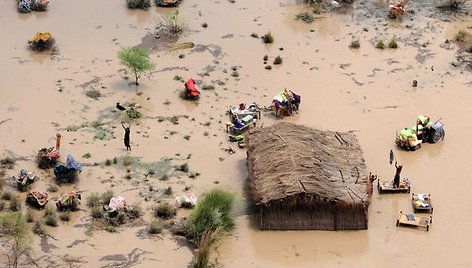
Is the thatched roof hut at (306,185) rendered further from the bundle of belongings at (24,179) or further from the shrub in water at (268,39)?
the shrub in water at (268,39)

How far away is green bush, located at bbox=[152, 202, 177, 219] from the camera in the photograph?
53.0 ft

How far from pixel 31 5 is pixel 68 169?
10.1 metres

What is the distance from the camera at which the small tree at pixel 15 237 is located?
14.5 m

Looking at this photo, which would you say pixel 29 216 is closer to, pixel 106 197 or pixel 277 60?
pixel 106 197

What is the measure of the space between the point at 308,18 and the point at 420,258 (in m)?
11.7

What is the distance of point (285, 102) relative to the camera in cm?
1992

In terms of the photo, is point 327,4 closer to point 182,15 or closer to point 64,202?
point 182,15

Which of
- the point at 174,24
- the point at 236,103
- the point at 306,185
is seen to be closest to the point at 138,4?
the point at 174,24

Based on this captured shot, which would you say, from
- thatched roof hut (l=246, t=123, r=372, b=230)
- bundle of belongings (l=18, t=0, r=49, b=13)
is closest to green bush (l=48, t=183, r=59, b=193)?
thatched roof hut (l=246, t=123, r=372, b=230)

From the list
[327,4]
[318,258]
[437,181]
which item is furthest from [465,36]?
[318,258]

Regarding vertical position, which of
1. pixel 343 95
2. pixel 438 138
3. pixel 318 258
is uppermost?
pixel 343 95

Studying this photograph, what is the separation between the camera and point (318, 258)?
50.7 ft

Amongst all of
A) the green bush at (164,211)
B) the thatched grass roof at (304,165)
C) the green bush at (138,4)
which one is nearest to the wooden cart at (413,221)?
the thatched grass roof at (304,165)

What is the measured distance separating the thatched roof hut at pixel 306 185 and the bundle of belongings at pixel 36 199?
4306 millimetres
